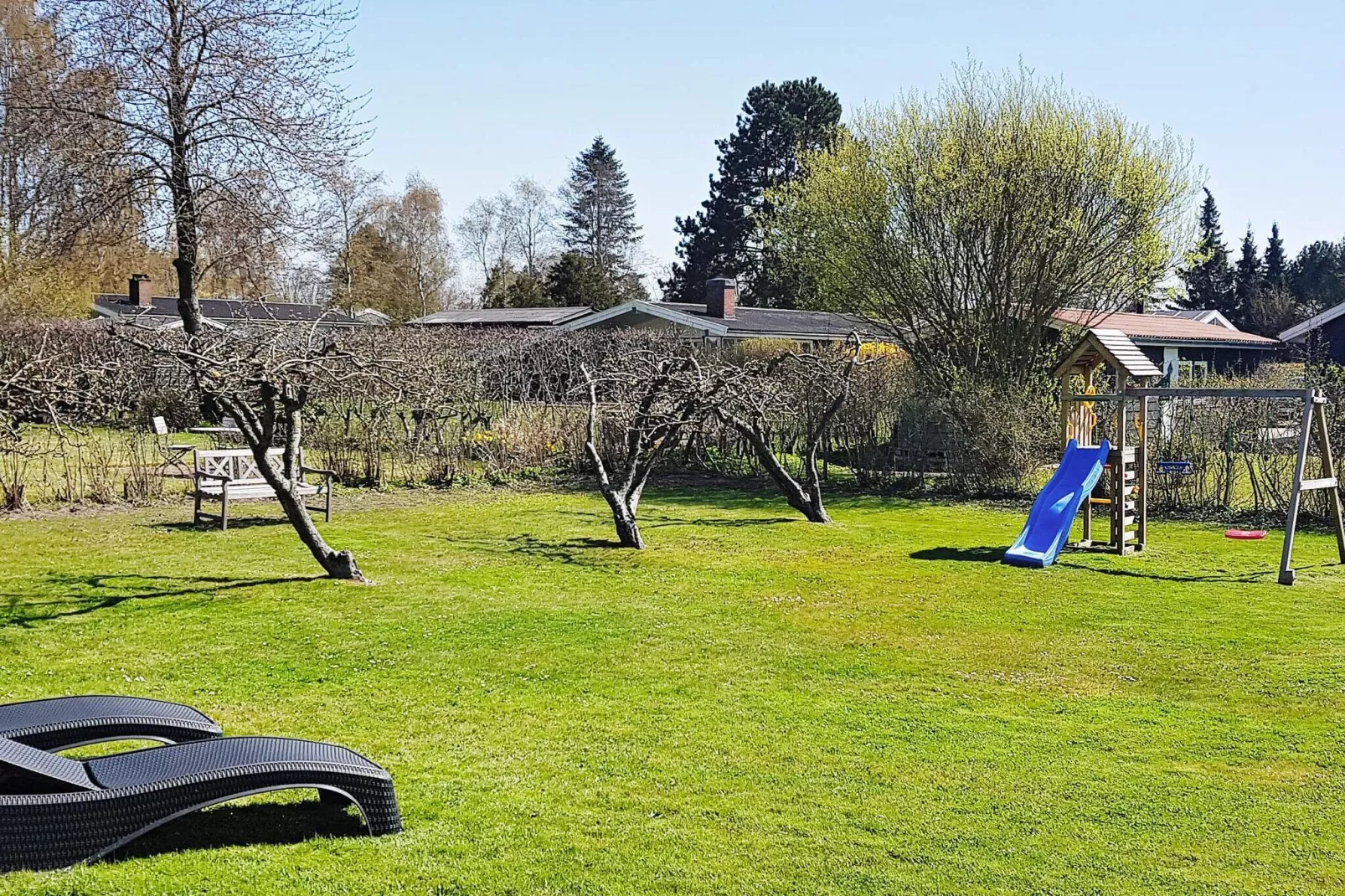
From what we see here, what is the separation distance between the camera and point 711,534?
1317 cm

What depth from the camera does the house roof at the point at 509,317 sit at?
1550 inches

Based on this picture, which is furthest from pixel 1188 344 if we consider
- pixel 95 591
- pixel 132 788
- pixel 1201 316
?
pixel 132 788

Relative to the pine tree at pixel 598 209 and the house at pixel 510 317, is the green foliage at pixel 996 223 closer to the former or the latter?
the house at pixel 510 317

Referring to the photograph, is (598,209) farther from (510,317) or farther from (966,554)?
(966,554)

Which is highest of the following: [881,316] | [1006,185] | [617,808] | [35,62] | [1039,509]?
[35,62]

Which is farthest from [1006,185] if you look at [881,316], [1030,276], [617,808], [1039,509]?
[617,808]

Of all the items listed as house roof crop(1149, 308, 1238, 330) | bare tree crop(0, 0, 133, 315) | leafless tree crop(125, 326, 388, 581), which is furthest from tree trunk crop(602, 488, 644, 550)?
house roof crop(1149, 308, 1238, 330)

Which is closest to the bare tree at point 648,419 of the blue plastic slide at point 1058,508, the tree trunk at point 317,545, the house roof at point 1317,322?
the tree trunk at point 317,545

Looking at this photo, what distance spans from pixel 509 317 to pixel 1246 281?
42763 millimetres

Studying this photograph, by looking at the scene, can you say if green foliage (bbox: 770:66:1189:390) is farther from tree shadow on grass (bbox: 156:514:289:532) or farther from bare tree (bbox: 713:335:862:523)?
tree shadow on grass (bbox: 156:514:289:532)

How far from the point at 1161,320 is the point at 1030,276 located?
20526 mm

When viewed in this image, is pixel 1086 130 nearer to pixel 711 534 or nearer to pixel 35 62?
pixel 711 534

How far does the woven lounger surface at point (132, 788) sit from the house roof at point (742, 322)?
A: 26.0 m

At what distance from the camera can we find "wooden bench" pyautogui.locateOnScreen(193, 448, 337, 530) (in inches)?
504
